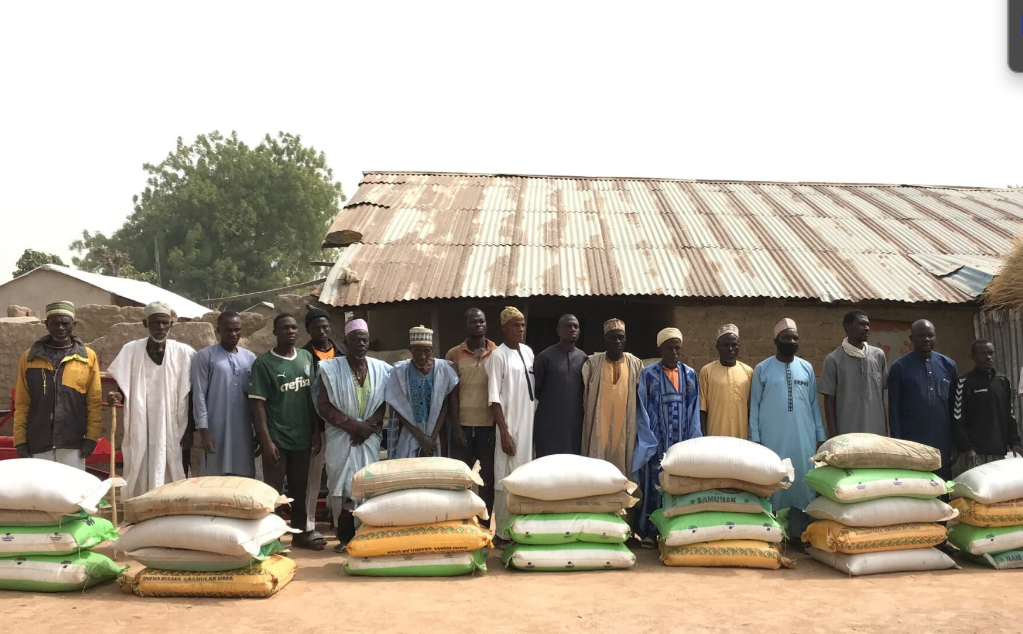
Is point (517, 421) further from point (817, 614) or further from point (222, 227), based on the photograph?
point (222, 227)

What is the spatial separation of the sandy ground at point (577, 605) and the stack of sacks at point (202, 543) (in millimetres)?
81

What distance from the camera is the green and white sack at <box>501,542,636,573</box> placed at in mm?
4938

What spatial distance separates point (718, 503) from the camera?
5070 mm

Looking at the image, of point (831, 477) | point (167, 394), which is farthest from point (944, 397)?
point (167, 394)

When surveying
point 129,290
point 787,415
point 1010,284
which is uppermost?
point 129,290

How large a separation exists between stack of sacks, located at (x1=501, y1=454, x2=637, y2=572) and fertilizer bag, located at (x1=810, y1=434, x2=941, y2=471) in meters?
1.28

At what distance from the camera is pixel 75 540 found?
14.8 feet

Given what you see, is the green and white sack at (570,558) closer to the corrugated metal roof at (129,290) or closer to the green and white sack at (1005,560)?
the green and white sack at (1005,560)

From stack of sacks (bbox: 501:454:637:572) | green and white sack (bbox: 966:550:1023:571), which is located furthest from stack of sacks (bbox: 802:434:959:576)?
stack of sacks (bbox: 501:454:637:572)

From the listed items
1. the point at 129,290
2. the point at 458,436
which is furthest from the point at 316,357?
the point at 129,290

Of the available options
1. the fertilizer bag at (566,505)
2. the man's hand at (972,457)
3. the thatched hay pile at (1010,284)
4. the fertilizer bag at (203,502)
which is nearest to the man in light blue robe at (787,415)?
the man's hand at (972,457)

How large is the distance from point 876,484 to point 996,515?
2.68 feet

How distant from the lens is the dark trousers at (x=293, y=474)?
17.9 ft

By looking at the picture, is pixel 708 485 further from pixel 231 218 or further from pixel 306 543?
pixel 231 218
